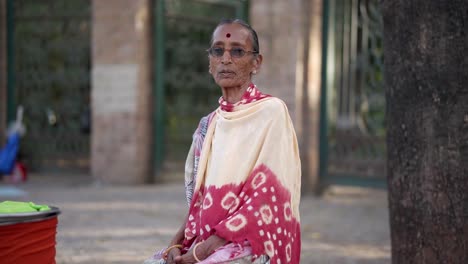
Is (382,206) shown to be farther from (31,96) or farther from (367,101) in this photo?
(31,96)

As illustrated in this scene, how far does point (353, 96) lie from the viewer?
8.80m

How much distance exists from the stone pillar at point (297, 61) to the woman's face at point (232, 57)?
6155 mm

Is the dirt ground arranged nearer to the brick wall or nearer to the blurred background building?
the blurred background building

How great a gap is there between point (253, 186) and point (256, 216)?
11cm

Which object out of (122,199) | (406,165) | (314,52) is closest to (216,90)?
(314,52)

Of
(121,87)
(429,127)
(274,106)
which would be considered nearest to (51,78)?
(121,87)

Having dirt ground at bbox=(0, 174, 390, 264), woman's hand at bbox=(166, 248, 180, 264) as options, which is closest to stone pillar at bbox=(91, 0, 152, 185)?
dirt ground at bbox=(0, 174, 390, 264)

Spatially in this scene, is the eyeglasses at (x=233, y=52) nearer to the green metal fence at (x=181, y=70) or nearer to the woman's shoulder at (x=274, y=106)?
the woman's shoulder at (x=274, y=106)

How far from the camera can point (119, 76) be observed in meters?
9.83

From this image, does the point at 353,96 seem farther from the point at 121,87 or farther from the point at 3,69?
the point at 3,69

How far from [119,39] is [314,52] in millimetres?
3081

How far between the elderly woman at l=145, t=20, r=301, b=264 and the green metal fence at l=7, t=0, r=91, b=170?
28.0ft

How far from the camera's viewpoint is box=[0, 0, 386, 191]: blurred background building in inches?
342

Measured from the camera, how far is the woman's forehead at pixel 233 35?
2.46 meters
